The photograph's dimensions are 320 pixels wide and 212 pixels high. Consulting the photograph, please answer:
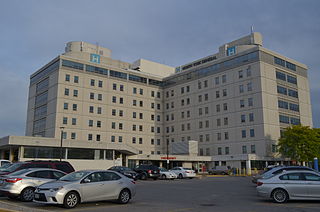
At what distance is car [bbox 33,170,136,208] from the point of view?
41.3 feet

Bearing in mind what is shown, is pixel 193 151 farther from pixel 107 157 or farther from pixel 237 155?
pixel 107 157

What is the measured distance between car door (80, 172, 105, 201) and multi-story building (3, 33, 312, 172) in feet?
142

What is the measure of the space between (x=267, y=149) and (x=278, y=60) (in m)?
19.3

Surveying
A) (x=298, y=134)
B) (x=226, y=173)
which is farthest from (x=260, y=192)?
(x=298, y=134)

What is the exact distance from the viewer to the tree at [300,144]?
6025cm

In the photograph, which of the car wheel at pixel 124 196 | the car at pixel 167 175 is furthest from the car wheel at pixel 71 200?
the car at pixel 167 175

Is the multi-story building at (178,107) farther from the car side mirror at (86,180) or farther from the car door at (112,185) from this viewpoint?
the car side mirror at (86,180)

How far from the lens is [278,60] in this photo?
70.4m

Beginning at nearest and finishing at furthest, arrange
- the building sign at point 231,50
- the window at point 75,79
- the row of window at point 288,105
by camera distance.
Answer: the row of window at point 288,105 → the window at point 75,79 → the building sign at point 231,50

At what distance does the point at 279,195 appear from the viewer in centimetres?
1507

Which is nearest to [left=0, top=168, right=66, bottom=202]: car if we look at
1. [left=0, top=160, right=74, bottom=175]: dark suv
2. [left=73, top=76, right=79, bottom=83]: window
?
[left=0, top=160, right=74, bottom=175]: dark suv

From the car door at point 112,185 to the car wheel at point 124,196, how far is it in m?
0.19

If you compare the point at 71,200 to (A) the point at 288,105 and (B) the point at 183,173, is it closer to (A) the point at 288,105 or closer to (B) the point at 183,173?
(B) the point at 183,173

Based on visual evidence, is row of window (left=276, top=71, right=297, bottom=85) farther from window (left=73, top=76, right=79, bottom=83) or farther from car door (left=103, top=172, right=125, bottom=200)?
car door (left=103, top=172, right=125, bottom=200)
